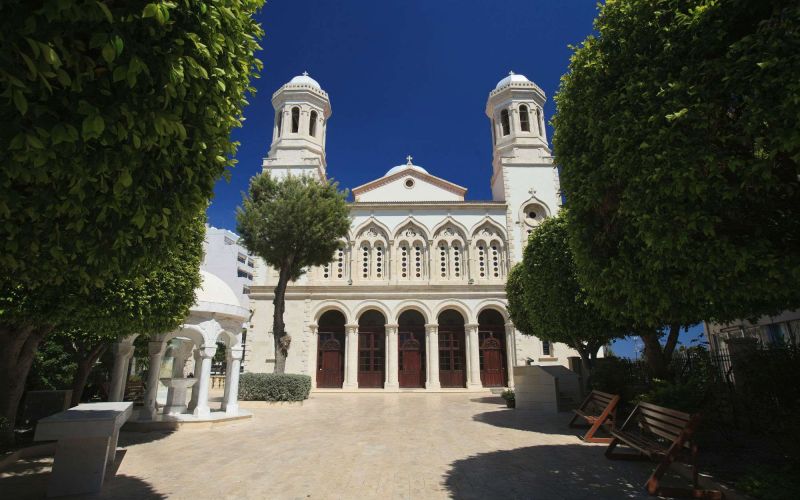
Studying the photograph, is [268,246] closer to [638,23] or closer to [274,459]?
[274,459]

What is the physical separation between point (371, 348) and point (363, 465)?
18.7 metres

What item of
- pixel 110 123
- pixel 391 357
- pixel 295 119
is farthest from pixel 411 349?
pixel 110 123

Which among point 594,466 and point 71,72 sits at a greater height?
point 71,72

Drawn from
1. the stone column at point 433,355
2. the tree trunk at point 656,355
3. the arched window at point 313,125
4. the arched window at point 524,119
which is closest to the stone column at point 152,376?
the tree trunk at point 656,355

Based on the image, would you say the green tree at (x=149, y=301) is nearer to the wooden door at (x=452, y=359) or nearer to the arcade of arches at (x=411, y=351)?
the arcade of arches at (x=411, y=351)

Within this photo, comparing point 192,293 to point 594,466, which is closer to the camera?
point 594,466

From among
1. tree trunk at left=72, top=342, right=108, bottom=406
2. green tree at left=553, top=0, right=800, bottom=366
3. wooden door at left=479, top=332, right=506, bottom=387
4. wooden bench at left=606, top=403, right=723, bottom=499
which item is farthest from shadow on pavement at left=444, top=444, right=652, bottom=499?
wooden door at left=479, top=332, right=506, bottom=387

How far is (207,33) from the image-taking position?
10.3 ft

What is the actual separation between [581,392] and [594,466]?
358 inches

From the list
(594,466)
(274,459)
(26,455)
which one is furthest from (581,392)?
(26,455)

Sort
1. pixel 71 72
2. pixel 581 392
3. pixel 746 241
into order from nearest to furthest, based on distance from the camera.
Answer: pixel 71 72 < pixel 746 241 < pixel 581 392

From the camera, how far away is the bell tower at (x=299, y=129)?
27844 millimetres

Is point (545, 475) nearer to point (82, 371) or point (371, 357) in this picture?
point (82, 371)

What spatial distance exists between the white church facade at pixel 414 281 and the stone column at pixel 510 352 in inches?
3.4
